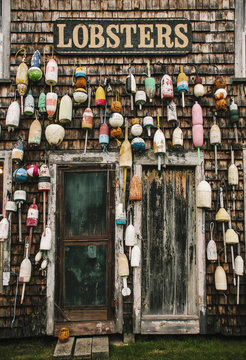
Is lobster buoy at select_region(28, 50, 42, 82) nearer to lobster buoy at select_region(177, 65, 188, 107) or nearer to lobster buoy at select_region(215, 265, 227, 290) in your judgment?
lobster buoy at select_region(177, 65, 188, 107)

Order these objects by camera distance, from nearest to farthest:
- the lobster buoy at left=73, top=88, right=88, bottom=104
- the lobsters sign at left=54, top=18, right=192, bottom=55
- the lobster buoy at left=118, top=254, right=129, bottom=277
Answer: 1. the lobster buoy at left=118, top=254, right=129, bottom=277
2. the lobster buoy at left=73, top=88, right=88, bottom=104
3. the lobsters sign at left=54, top=18, right=192, bottom=55

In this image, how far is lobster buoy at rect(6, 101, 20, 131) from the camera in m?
3.83

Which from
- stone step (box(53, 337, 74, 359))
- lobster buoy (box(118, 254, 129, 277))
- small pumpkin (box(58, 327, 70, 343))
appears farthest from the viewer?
lobster buoy (box(118, 254, 129, 277))

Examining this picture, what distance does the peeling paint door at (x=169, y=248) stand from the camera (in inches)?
153

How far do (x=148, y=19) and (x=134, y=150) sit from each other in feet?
5.83

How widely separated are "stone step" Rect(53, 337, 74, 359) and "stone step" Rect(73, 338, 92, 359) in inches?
2.6

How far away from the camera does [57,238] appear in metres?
3.88

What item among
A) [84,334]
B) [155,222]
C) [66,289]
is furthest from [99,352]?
[155,222]

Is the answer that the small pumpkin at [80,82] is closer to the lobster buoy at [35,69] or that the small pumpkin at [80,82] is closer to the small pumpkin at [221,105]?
the lobster buoy at [35,69]

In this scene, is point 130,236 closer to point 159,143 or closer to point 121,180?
point 121,180

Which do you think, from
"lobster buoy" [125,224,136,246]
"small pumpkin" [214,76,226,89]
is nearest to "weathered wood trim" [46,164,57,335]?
"lobster buoy" [125,224,136,246]

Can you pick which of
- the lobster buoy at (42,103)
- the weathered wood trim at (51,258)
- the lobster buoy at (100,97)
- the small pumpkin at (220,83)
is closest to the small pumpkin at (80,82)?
the lobster buoy at (100,97)

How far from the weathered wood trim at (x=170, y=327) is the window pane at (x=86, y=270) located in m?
0.66

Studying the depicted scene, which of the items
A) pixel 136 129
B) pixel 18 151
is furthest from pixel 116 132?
pixel 18 151
